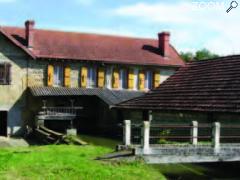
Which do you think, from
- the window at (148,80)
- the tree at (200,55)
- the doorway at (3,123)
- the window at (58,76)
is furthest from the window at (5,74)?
the tree at (200,55)

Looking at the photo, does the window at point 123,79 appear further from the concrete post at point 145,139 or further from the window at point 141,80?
the concrete post at point 145,139

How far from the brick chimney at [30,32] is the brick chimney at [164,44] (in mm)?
11079

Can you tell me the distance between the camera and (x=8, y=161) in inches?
667

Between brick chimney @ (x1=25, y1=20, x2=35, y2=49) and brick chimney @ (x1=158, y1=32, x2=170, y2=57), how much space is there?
11079 mm

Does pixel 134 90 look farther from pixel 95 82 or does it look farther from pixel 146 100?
pixel 146 100

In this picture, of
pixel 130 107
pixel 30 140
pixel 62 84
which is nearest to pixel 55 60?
pixel 62 84

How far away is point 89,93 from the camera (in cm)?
3900

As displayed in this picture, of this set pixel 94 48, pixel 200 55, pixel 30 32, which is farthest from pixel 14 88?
pixel 200 55

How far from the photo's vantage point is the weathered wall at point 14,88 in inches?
1476

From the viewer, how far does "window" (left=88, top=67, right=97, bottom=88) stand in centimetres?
4066

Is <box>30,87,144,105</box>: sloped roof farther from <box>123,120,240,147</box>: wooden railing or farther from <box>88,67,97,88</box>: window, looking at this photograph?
<box>123,120,240,147</box>: wooden railing

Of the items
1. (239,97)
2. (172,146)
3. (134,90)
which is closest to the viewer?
(172,146)

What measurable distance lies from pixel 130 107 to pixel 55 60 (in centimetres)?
1054

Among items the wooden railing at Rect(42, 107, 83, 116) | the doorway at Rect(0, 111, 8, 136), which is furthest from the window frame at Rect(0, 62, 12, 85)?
the wooden railing at Rect(42, 107, 83, 116)
